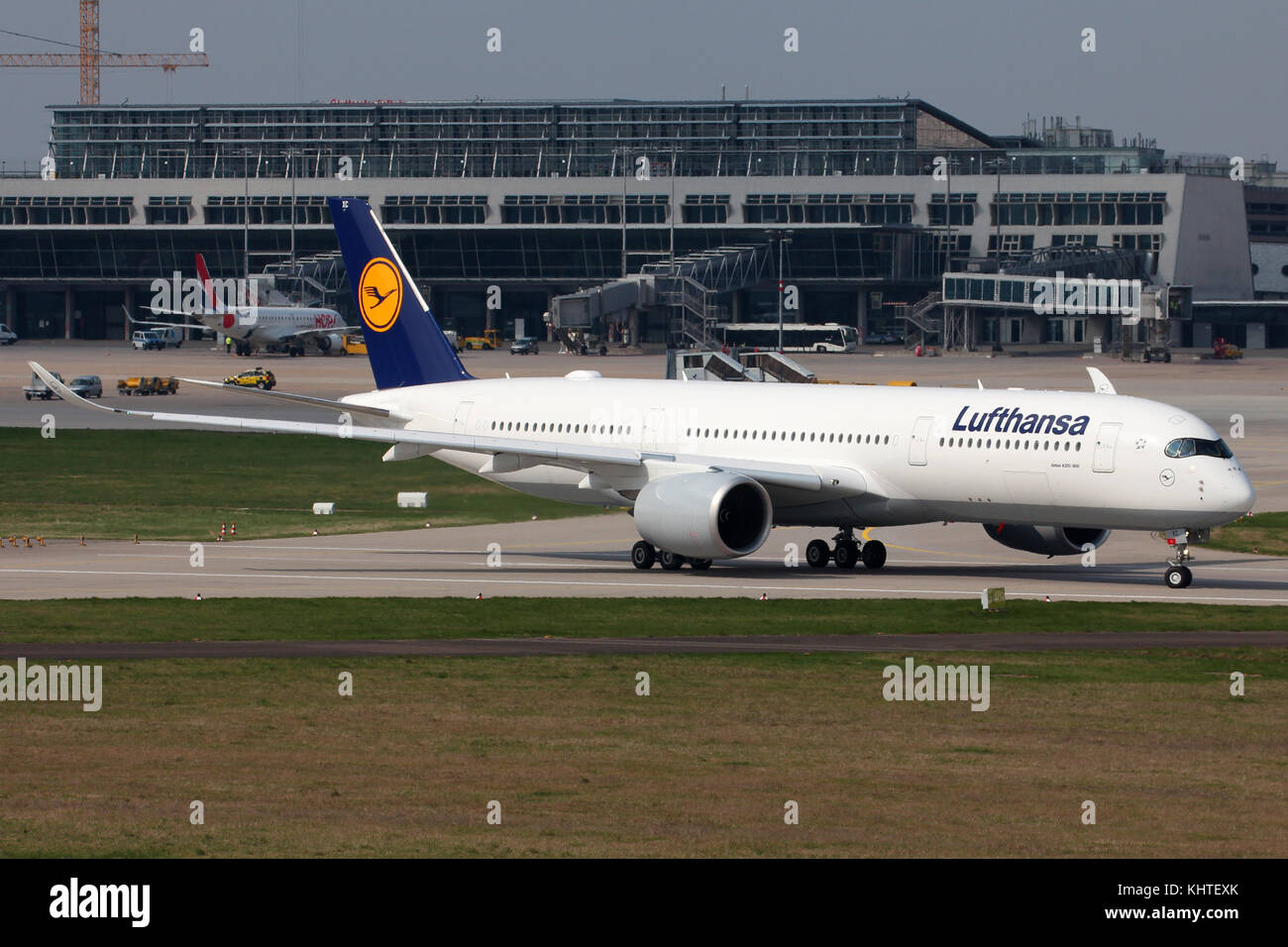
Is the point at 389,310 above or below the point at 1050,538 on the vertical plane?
above

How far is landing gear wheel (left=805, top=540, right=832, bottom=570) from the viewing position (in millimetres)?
52156

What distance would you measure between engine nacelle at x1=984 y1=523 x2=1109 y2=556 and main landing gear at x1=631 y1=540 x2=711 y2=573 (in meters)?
8.07

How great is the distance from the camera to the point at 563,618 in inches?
1572

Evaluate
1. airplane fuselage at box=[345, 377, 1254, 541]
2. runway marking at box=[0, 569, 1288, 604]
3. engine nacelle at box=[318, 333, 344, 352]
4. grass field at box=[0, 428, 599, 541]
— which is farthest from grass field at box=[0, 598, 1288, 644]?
engine nacelle at box=[318, 333, 344, 352]

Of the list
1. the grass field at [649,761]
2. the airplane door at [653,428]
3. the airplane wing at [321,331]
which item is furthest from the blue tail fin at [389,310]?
the airplane wing at [321,331]

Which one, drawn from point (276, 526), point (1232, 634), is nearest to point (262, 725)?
point (1232, 634)

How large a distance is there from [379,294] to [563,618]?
2148 centimetres

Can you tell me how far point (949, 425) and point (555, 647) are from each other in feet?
53.6

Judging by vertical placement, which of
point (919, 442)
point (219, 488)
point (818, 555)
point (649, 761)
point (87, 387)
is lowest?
point (219, 488)

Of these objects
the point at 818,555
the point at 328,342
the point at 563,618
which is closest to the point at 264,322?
the point at 328,342

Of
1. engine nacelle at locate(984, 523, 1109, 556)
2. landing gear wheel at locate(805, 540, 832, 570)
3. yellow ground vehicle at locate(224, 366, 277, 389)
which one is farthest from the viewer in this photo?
yellow ground vehicle at locate(224, 366, 277, 389)

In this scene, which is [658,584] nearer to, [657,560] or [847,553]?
[657,560]

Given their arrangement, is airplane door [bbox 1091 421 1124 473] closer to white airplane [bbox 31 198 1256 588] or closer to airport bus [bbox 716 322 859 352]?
white airplane [bbox 31 198 1256 588]

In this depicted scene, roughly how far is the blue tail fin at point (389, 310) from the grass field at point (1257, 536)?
83.1 feet
